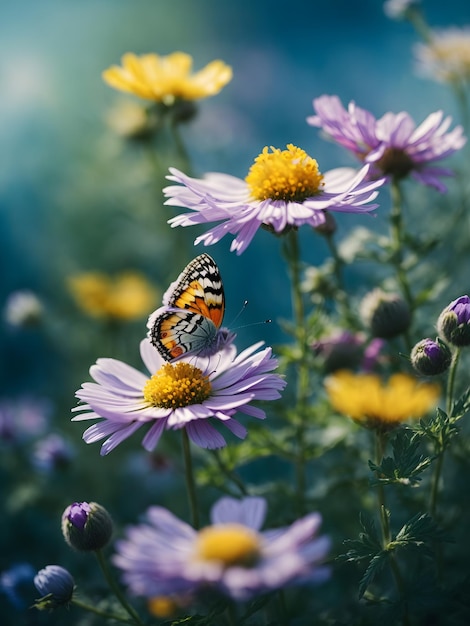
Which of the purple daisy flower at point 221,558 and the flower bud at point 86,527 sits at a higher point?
the flower bud at point 86,527

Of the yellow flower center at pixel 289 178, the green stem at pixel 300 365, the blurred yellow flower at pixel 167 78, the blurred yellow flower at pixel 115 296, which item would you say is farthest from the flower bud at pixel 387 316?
the blurred yellow flower at pixel 115 296

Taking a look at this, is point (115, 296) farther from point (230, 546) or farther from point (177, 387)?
point (230, 546)

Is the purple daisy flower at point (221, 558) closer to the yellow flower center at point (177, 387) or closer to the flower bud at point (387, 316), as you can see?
the yellow flower center at point (177, 387)

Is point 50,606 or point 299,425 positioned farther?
point 299,425

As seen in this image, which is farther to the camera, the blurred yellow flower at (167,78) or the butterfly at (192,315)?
the blurred yellow flower at (167,78)

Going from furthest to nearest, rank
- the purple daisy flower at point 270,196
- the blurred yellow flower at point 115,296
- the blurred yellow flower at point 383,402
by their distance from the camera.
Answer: the blurred yellow flower at point 115,296
the purple daisy flower at point 270,196
the blurred yellow flower at point 383,402

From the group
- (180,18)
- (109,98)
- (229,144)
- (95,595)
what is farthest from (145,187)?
(95,595)

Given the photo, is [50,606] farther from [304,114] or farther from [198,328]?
[304,114]

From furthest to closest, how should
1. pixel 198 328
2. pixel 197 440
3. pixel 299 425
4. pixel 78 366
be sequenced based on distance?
pixel 78 366 < pixel 299 425 < pixel 198 328 < pixel 197 440
